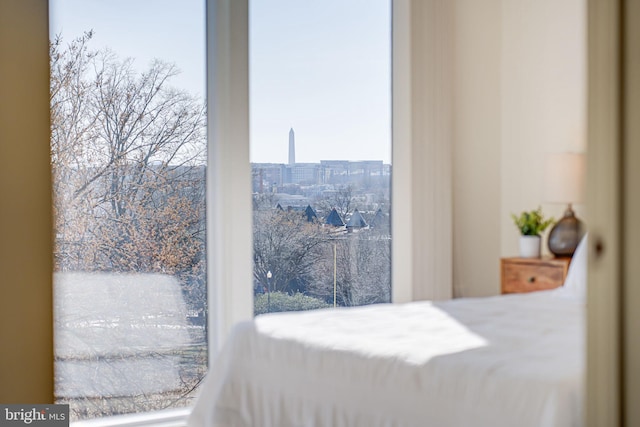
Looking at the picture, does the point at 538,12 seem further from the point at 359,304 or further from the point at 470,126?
the point at 359,304

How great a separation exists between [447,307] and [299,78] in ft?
5.36

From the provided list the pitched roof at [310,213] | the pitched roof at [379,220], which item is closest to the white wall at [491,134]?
the pitched roof at [379,220]

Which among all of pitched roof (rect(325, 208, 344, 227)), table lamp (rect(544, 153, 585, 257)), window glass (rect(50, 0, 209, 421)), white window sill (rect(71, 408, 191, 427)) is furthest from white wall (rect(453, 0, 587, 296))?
white window sill (rect(71, 408, 191, 427))

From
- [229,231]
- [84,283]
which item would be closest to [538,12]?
[229,231]

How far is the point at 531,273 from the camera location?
4211 millimetres

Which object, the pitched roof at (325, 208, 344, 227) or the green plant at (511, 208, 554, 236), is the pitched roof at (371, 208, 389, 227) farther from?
the green plant at (511, 208, 554, 236)

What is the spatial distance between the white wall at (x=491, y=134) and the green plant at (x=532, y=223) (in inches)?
8.1

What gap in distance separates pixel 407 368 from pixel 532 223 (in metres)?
2.46

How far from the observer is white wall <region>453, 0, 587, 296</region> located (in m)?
4.65

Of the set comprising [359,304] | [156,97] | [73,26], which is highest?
[73,26]

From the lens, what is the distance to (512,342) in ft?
7.77

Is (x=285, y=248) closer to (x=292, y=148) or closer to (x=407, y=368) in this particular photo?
(x=292, y=148)

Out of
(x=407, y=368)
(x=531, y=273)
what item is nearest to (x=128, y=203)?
(x=407, y=368)
